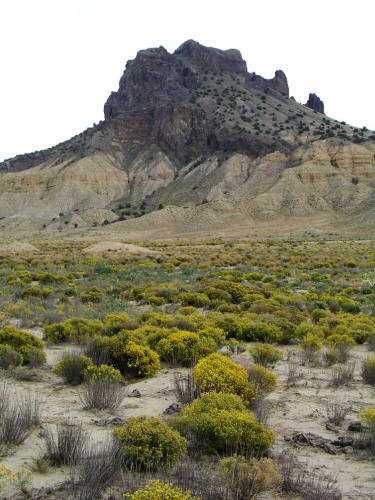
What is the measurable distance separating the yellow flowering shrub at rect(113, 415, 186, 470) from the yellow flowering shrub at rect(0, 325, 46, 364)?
4.11 m

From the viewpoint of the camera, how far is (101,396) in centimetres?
616

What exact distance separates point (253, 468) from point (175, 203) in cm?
9038

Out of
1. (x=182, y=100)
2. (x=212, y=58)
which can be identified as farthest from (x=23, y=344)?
(x=212, y=58)

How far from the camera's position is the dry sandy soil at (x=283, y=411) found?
452 centimetres

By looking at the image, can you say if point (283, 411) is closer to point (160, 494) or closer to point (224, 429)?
point (224, 429)

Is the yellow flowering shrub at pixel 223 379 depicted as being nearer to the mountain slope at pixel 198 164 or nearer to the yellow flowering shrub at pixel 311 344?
the yellow flowering shrub at pixel 311 344

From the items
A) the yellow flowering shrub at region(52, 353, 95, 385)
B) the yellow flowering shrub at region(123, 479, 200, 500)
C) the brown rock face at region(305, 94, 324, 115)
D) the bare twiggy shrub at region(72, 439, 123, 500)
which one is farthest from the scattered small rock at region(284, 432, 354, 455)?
the brown rock face at region(305, 94, 324, 115)

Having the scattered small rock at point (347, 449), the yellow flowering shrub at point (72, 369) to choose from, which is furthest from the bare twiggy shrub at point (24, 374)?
the scattered small rock at point (347, 449)

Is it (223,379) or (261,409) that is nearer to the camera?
(261,409)

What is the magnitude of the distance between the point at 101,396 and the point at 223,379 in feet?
6.10

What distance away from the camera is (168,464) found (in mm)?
4406

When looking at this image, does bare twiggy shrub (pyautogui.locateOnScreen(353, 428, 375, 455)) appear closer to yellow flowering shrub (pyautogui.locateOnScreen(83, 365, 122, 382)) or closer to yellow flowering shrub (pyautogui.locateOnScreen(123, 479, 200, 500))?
yellow flowering shrub (pyautogui.locateOnScreen(123, 479, 200, 500))

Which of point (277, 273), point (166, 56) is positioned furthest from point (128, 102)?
point (277, 273)

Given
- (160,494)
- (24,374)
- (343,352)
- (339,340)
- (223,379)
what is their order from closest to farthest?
(160,494), (223,379), (24,374), (343,352), (339,340)
